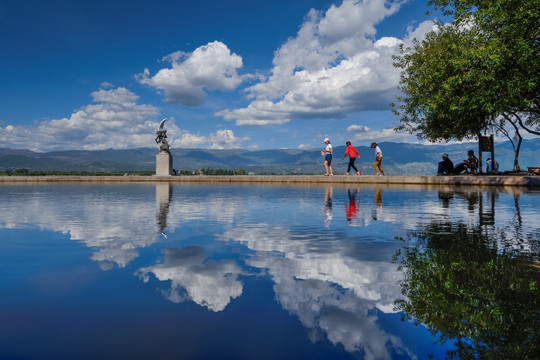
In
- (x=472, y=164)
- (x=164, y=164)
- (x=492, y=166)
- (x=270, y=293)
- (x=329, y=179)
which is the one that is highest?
(x=164, y=164)

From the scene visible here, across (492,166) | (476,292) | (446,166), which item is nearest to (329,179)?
(446,166)

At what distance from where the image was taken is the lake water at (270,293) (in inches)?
102

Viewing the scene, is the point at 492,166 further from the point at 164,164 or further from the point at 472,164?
the point at 164,164

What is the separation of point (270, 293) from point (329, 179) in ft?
82.3

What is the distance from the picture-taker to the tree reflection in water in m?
2.65

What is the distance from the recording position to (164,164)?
117ft

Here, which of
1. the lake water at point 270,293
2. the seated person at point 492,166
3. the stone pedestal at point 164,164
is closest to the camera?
the lake water at point 270,293

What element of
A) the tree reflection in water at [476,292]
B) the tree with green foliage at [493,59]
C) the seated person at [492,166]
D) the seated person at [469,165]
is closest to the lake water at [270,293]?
the tree reflection in water at [476,292]

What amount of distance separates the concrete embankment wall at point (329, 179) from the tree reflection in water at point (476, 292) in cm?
1840

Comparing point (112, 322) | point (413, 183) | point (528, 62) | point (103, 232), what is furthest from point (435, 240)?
point (413, 183)

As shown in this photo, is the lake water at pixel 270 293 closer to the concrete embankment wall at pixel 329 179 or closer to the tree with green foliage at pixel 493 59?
the tree with green foliage at pixel 493 59

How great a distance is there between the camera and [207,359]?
2.41 metres

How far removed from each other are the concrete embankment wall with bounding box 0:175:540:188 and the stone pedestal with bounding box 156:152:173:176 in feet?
7.79

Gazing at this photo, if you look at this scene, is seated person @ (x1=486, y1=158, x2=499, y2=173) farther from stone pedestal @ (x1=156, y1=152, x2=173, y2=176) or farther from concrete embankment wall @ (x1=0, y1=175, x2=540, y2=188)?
stone pedestal @ (x1=156, y1=152, x2=173, y2=176)
